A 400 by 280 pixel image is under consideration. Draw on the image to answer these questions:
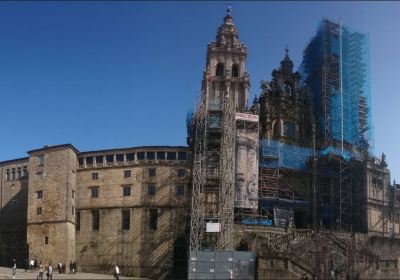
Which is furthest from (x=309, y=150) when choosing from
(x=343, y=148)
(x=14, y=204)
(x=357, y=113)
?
(x=14, y=204)

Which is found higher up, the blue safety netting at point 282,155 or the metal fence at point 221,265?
the blue safety netting at point 282,155

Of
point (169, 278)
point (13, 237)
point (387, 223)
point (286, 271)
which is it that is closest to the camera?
point (286, 271)

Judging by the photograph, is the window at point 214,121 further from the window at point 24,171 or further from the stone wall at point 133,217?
the window at point 24,171

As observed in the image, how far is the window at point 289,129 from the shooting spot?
81062 millimetres

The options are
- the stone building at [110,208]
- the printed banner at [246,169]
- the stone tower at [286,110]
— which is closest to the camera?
the printed banner at [246,169]

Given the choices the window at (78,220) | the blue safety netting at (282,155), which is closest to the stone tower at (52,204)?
the window at (78,220)

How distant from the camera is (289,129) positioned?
81.4 m

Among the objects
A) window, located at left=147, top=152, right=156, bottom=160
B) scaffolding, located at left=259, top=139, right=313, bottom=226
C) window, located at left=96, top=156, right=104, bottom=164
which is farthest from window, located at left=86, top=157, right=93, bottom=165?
scaffolding, located at left=259, top=139, right=313, bottom=226

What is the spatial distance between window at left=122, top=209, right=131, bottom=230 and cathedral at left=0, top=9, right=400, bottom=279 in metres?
0.14

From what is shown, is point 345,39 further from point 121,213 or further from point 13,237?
point 13,237

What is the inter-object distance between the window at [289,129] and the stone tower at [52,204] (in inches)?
1048

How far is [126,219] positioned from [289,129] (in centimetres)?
2393

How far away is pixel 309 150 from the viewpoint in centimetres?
7838

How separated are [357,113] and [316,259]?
96.0ft
